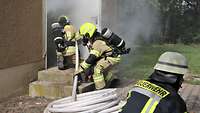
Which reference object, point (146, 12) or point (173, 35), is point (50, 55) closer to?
point (146, 12)

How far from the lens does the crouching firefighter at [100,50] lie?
271 inches

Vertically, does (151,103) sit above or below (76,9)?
below

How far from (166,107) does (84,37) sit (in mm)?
4557

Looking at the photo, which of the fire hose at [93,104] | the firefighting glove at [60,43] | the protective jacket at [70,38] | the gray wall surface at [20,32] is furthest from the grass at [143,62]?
the fire hose at [93,104]

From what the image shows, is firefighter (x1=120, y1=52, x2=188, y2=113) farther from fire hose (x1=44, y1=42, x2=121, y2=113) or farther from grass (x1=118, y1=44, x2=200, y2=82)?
grass (x1=118, y1=44, x2=200, y2=82)

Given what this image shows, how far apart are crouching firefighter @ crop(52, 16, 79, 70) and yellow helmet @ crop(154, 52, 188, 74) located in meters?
5.35

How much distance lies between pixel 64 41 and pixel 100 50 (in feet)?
4.83

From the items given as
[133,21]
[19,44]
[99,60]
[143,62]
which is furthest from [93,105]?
[133,21]

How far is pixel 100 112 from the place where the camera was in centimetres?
480

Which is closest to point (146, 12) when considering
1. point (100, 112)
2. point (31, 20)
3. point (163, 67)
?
point (31, 20)

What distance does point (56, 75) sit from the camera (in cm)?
804

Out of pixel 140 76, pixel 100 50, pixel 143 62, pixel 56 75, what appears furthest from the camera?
pixel 143 62

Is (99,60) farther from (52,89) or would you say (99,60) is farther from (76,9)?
(76,9)

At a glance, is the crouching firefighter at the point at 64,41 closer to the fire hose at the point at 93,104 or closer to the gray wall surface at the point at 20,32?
the gray wall surface at the point at 20,32
